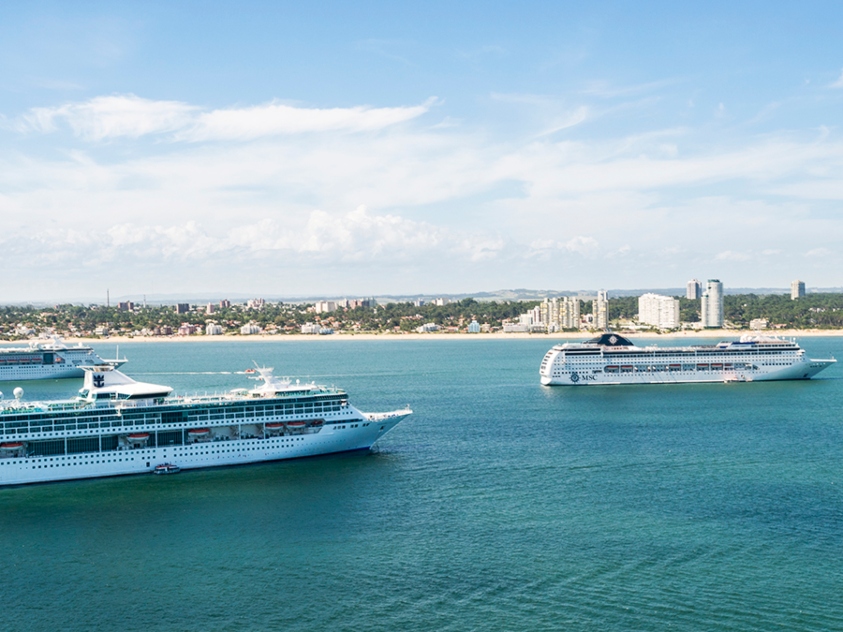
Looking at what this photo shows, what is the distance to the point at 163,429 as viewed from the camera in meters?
40.0

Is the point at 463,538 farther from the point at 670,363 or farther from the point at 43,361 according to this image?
the point at 43,361

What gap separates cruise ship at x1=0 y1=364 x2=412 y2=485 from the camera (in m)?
37.8

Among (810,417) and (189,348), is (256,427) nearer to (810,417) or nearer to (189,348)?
(810,417)

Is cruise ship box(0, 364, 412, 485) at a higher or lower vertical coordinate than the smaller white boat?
higher

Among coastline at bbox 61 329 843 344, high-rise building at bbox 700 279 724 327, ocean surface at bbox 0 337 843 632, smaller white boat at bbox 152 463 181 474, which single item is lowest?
ocean surface at bbox 0 337 843 632

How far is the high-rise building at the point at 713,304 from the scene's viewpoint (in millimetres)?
192750

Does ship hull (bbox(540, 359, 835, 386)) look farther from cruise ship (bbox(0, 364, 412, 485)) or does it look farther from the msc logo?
cruise ship (bbox(0, 364, 412, 485))

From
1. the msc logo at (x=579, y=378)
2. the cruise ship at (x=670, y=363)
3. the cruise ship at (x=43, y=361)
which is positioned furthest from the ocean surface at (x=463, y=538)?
the cruise ship at (x=43, y=361)

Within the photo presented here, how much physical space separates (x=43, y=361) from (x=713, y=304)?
14655 centimetres

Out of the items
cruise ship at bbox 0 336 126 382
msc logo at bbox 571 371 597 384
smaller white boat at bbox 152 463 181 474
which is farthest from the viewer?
cruise ship at bbox 0 336 126 382

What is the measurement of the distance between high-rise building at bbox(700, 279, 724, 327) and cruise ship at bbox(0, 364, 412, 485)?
16279cm

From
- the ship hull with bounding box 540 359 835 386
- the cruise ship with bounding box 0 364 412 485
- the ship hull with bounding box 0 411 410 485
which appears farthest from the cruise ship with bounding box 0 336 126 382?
the ship hull with bounding box 0 411 410 485

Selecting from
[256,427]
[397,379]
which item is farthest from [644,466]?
[397,379]

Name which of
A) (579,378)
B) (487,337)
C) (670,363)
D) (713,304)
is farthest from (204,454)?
(713,304)
